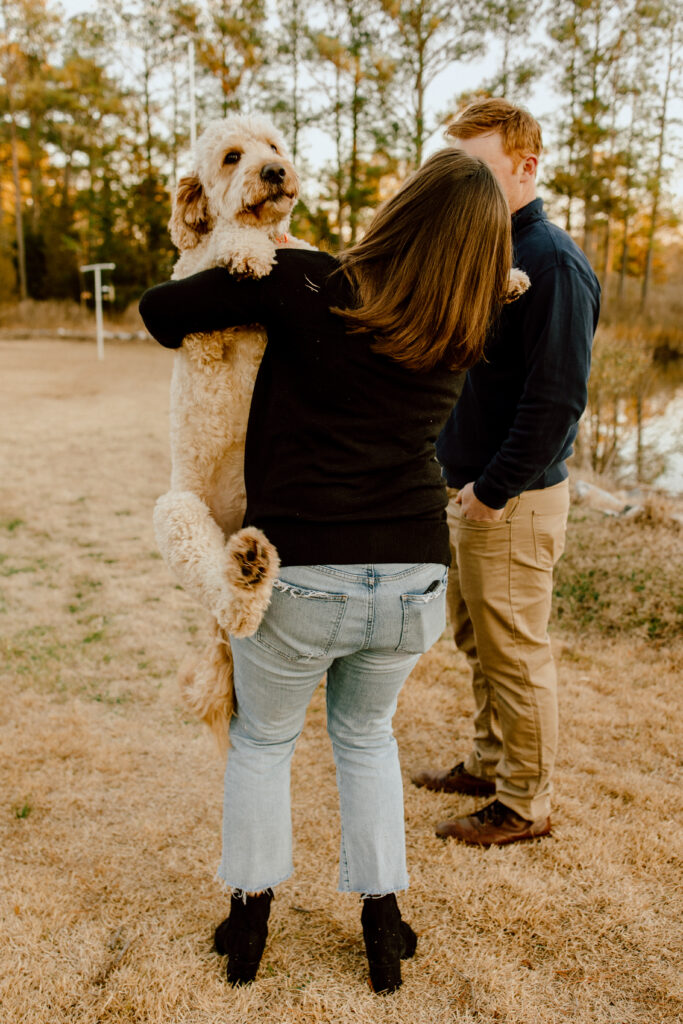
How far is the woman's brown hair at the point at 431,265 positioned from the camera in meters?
1.41

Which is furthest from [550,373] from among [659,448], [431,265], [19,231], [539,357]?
[19,231]

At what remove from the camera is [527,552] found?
2.29 meters

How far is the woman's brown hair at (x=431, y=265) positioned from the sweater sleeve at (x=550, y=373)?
1.84ft

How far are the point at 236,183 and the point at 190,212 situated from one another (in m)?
0.16

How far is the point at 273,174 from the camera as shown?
1614 mm

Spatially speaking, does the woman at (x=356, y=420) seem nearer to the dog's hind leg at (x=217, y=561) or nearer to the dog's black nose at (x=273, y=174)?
the dog's hind leg at (x=217, y=561)

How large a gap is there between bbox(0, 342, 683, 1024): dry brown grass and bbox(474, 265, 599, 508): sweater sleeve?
1.31 metres

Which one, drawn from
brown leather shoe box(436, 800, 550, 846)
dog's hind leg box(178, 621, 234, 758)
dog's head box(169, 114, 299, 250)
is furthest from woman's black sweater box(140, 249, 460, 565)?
brown leather shoe box(436, 800, 550, 846)

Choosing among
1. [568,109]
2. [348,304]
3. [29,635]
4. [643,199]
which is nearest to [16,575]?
[29,635]

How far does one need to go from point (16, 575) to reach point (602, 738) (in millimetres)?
3748

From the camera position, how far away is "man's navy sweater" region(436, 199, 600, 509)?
6.59ft

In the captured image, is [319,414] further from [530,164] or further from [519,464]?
[530,164]

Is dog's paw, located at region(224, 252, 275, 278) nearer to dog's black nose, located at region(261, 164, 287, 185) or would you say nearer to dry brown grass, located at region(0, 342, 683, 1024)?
dog's black nose, located at region(261, 164, 287, 185)

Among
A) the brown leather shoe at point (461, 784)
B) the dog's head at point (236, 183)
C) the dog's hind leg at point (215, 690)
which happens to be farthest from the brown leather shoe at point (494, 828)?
the dog's head at point (236, 183)
